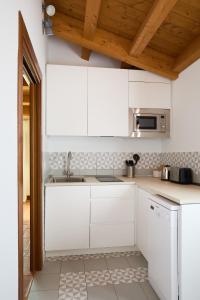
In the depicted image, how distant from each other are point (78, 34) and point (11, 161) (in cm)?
209

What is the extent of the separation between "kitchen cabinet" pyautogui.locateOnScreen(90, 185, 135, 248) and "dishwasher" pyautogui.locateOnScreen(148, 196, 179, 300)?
0.66m

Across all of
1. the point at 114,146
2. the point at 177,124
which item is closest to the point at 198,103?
the point at 177,124

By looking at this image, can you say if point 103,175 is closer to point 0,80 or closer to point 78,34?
point 78,34

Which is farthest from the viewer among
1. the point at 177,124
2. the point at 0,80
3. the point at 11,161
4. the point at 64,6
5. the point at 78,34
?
the point at 177,124

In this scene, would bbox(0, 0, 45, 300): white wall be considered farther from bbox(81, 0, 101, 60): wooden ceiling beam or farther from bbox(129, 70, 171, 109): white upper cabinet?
bbox(129, 70, 171, 109): white upper cabinet

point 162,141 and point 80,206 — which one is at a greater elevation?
point 162,141

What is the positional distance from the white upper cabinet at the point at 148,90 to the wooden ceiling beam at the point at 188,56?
27 centimetres

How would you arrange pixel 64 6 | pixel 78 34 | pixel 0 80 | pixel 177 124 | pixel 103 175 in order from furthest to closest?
pixel 103 175 < pixel 177 124 < pixel 78 34 < pixel 64 6 < pixel 0 80

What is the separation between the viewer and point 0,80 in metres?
0.92

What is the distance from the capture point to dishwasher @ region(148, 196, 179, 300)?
156 centimetres

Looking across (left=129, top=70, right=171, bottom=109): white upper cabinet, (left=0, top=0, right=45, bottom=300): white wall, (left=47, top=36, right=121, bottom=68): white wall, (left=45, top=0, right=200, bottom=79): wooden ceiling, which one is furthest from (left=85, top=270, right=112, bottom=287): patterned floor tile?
(left=47, top=36, right=121, bottom=68): white wall

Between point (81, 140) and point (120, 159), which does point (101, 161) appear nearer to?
point (120, 159)

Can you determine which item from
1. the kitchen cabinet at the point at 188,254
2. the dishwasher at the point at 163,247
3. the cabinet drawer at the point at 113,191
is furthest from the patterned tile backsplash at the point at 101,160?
the kitchen cabinet at the point at 188,254

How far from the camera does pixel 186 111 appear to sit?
261 centimetres
